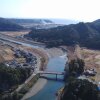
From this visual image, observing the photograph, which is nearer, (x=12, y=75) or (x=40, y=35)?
(x=12, y=75)

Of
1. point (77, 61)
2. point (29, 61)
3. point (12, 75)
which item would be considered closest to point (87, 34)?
point (29, 61)

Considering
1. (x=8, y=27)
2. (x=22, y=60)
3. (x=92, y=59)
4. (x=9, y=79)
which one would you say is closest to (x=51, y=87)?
(x=9, y=79)

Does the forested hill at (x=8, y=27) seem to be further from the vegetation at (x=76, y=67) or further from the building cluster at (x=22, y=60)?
the vegetation at (x=76, y=67)

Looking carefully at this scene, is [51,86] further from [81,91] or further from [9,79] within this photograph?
[81,91]

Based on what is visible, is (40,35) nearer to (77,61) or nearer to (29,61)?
(29,61)

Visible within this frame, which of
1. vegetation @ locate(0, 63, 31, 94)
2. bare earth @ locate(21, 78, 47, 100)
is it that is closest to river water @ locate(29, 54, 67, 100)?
bare earth @ locate(21, 78, 47, 100)

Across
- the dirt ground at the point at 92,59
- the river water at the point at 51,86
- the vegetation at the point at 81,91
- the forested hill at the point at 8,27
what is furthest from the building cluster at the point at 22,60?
the forested hill at the point at 8,27
